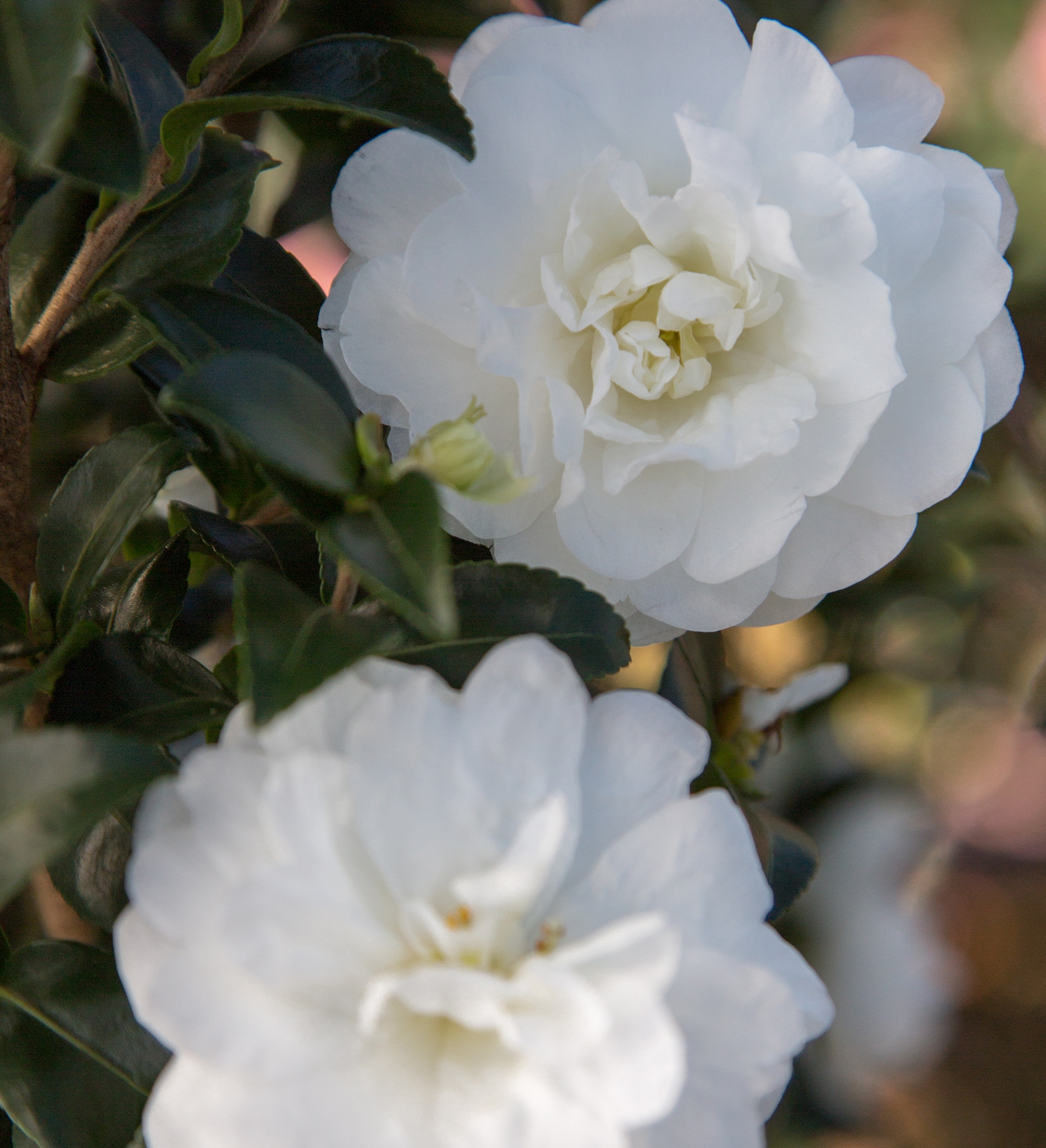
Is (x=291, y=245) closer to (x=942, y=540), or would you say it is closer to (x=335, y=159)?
(x=335, y=159)

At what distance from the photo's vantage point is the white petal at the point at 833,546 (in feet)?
1.74

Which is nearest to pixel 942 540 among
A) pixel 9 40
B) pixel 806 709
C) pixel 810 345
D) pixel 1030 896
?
pixel 806 709

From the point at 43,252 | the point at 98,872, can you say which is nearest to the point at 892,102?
the point at 43,252

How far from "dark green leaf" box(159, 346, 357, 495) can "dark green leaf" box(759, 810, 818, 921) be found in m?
0.36

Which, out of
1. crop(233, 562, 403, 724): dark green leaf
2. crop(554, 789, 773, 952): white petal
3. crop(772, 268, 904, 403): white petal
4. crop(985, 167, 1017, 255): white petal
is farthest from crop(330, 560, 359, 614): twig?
crop(985, 167, 1017, 255): white petal

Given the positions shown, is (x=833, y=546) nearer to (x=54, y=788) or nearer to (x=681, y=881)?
(x=681, y=881)

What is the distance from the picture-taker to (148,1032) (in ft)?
1.51

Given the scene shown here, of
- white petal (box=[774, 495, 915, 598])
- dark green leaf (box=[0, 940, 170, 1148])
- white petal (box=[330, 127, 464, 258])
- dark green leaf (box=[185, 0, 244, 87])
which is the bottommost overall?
dark green leaf (box=[0, 940, 170, 1148])

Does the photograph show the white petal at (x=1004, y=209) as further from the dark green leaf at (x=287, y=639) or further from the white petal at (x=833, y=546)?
the dark green leaf at (x=287, y=639)

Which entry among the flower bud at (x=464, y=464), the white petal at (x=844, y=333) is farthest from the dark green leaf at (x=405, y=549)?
the white petal at (x=844, y=333)

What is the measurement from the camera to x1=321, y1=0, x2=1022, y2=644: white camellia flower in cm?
48

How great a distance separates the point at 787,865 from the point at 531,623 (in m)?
0.29

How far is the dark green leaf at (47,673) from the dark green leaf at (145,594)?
0.03 metres

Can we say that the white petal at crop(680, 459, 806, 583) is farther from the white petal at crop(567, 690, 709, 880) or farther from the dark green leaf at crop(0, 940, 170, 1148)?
the dark green leaf at crop(0, 940, 170, 1148)
